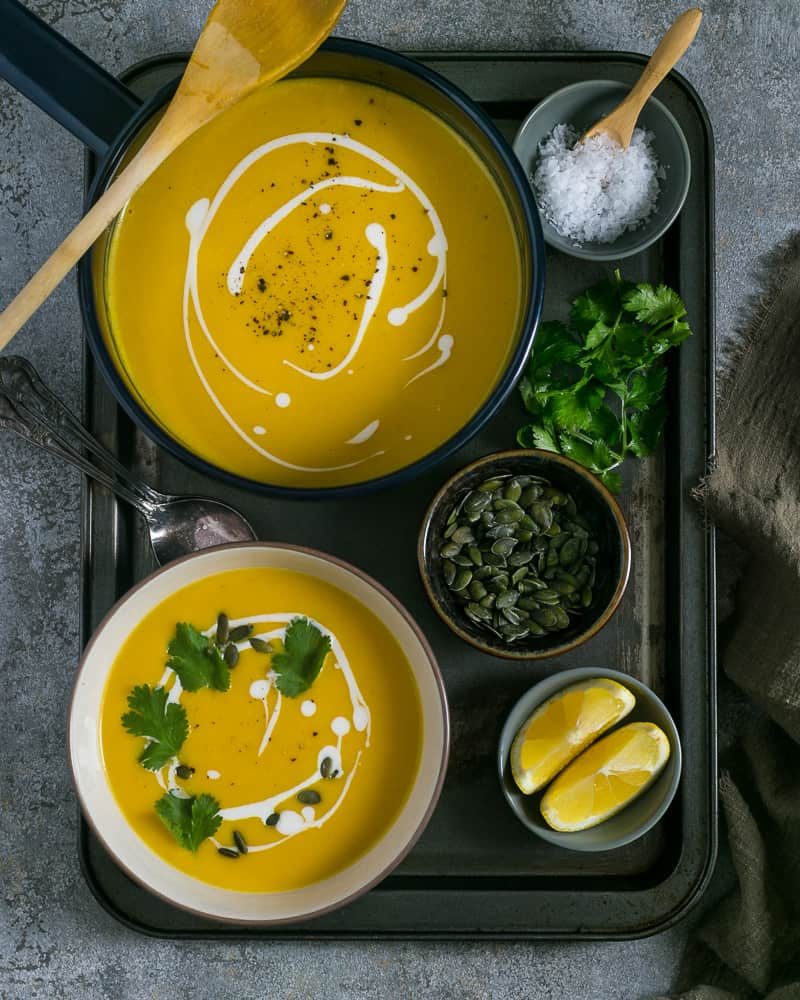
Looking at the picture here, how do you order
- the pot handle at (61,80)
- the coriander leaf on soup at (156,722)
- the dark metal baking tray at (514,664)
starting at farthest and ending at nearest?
1. the dark metal baking tray at (514,664)
2. the coriander leaf on soup at (156,722)
3. the pot handle at (61,80)

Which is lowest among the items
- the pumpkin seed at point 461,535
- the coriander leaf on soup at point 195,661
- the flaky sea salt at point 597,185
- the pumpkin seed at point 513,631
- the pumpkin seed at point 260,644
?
the coriander leaf on soup at point 195,661

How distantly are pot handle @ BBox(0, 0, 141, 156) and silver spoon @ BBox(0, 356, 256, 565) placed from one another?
339 millimetres

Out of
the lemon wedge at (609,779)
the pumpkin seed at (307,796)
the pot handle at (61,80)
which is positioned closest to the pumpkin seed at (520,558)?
the lemon wedge at (609,779)

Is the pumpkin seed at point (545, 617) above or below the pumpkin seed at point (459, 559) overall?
below

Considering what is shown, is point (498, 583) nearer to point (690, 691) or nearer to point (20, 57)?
point (690, 691)

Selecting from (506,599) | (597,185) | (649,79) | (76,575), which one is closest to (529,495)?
(506,599)

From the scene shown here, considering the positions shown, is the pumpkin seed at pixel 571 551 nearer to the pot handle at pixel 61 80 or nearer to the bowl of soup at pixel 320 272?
the bowl of soup at pixel 320 272

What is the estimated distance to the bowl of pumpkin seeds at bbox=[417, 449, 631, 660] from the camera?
1256mm

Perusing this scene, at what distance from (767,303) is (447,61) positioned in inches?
22.2

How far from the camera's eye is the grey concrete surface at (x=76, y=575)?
1.42 m

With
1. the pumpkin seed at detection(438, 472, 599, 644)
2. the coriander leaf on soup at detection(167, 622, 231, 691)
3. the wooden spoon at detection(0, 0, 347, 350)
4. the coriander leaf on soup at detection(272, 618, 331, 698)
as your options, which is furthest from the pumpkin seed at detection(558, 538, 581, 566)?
the wooden spoon at detection(0, 0, 347, 350)

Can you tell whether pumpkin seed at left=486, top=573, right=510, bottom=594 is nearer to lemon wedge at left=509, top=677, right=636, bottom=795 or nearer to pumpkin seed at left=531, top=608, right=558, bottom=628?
pumpkin seed at left=531, top=608, right=558, bottom=628

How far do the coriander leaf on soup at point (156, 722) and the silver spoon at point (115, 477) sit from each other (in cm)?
20

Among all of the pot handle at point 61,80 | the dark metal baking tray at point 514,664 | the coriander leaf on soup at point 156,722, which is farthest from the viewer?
the dark metal baking tray at point 514,664
